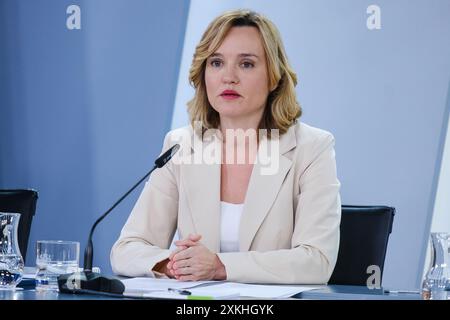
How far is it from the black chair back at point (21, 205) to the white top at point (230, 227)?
66cm

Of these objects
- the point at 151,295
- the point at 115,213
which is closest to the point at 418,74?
the point at 115,213

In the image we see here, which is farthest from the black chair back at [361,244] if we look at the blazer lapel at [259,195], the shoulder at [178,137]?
the shoulder at [178,137]

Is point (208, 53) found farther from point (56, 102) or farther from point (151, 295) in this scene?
point (56, 102)

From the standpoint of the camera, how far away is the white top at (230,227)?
2.57m

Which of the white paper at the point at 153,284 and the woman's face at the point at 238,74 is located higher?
the woman's face at the point at 238,74

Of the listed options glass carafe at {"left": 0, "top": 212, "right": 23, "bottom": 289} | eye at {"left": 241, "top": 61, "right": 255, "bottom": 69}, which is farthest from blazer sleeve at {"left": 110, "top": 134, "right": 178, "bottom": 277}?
glass carafe at {"left": 0, "top": 212, "right": 23, "bottom": 289}

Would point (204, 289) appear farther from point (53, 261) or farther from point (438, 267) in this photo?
point (438, 267)

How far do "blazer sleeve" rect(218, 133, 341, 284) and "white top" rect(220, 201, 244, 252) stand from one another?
184 millimetres

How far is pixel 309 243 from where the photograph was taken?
2420 millimetres

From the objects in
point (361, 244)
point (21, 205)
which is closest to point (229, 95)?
point (361, 244)

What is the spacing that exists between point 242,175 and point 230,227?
195 millimetres

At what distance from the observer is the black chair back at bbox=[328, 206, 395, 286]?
255 centimetres

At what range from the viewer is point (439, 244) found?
185cm

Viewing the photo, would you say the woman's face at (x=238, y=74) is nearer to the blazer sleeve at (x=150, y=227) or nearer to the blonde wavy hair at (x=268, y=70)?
the blonde wavy hair at (x=268, y=70)
